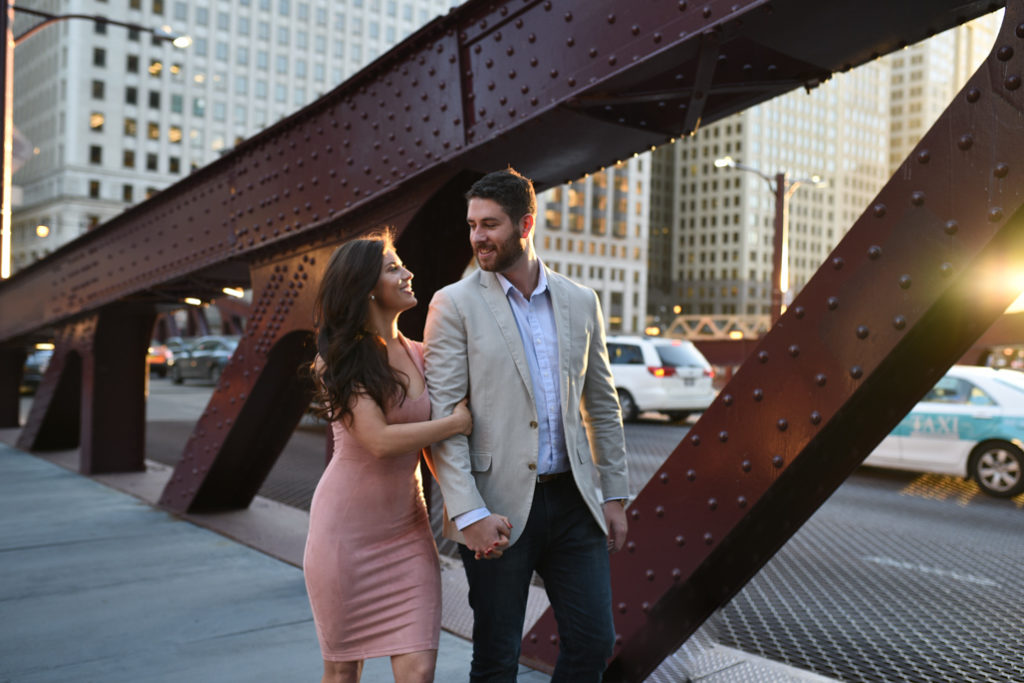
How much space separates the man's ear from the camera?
8.94 feet

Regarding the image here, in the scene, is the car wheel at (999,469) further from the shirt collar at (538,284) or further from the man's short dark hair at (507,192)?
the man's short dark hair at (507,192)

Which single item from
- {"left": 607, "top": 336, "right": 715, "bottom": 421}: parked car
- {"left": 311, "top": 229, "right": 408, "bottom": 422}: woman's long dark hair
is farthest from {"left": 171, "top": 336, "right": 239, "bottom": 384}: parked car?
{"left": 311, "top": 229, "right": 408, "bottom": 422}: woman's long dark hair

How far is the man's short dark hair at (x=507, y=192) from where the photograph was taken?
2633 millimetres

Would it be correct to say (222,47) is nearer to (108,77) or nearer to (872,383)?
(108,77)

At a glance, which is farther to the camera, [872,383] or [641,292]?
[641,292]

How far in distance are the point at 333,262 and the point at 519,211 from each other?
637 mm

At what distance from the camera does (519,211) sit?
268cm

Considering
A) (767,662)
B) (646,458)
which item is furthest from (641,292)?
(767,662)

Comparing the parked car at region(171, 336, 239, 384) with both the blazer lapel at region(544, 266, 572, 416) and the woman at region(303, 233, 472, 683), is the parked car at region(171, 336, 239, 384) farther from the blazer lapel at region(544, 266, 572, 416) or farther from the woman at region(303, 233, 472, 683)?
the blazer lapel at region(544, 266, 572, 416)

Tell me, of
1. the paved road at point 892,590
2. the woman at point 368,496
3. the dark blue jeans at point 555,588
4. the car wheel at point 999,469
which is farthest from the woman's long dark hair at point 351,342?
the car wheel at point 999,469

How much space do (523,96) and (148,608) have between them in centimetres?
333

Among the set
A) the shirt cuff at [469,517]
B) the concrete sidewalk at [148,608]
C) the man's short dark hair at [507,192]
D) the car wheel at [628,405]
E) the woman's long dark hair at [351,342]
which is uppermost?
the man's short dark hair at [507,192]

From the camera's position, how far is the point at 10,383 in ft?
47.4

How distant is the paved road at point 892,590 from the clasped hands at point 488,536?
2355 millimetres
